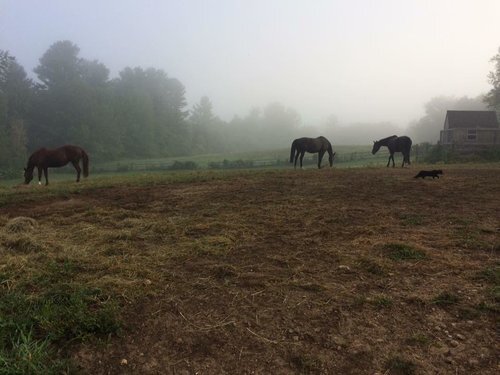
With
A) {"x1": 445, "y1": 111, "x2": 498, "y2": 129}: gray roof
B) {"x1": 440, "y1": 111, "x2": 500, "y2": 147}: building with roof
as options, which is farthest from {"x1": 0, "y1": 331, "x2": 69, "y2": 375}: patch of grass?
{"x1": 445, "y1": 111, "x2": 498, "y2": 129}: gray roof

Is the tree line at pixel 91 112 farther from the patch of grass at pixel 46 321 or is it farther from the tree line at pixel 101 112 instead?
the patch of grass at pixel 46 321

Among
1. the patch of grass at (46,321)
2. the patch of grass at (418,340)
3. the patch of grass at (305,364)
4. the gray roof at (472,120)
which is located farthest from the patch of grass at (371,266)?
the gray roof at (472,120)

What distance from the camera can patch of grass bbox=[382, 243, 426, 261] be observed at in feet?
16.1

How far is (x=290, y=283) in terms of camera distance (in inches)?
167

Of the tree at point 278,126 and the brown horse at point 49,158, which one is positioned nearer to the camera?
the brown horse at point 49,158

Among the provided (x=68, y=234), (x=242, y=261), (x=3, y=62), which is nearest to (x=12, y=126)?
(x=3, y=62)

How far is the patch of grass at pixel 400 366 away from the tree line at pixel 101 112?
4352 centimetres

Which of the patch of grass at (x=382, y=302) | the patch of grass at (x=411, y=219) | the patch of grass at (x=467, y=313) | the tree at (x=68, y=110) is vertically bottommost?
the patch of grass at (x=467, y=313)

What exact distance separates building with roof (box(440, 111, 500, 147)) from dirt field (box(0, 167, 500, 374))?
2941cm

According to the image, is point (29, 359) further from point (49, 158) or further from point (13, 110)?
point (13, 110)

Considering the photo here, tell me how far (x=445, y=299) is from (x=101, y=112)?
62.0 meters

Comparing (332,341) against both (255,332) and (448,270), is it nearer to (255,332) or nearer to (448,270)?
(255,332)

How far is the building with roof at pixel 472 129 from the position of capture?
3272cm

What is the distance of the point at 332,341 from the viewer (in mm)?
3174
